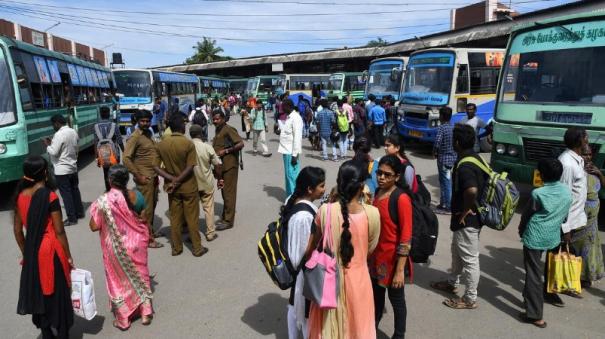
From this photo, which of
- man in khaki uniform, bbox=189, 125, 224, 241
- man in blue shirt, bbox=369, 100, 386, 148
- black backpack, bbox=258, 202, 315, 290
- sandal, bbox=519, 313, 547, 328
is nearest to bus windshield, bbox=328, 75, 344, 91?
man in blue shirt, bbox=369, 100, 386, 148

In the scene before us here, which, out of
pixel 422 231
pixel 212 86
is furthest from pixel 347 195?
pixel 212 86

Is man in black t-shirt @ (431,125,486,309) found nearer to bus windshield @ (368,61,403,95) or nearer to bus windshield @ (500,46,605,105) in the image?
bus windshield @ (500,46,605,105)

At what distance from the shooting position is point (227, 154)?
6328 mm

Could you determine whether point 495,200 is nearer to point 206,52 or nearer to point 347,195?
point 347,195

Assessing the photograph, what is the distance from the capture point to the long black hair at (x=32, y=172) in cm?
318

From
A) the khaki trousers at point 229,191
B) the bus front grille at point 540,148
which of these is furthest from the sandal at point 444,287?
the khaki trousers at point 229,191

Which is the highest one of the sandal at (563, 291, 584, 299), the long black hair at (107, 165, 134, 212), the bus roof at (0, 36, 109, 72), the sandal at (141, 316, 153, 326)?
the bus roof at (0, 36, 109, 72)

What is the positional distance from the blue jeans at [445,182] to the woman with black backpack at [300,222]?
445cm

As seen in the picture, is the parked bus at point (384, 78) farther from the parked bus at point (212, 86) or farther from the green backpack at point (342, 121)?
the parked bus at point (212, 86)

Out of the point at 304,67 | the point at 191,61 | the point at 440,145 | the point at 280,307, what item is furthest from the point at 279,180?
the point at 191,61

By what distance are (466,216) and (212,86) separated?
38674 millimetres

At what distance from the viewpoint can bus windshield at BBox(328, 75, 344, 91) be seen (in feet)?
96.0

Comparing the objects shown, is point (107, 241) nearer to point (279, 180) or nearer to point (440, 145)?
point (440, 145)

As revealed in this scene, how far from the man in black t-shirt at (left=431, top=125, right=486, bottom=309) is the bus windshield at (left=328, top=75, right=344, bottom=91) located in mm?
25786
